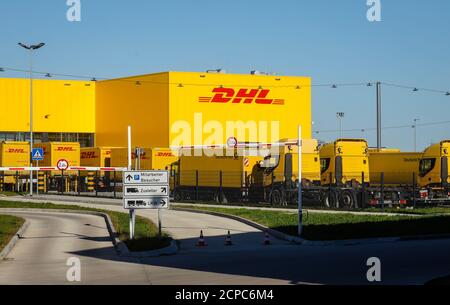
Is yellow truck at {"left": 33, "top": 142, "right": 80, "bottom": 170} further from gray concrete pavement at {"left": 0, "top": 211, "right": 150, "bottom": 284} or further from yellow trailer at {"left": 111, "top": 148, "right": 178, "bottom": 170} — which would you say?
gray concrete pavement at {"left": 0, "top": 211, "right": 150, "bottom": 284}

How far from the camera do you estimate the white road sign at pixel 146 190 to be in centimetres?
2489

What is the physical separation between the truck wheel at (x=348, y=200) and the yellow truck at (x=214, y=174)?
6.19 m

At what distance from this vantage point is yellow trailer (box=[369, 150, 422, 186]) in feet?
160

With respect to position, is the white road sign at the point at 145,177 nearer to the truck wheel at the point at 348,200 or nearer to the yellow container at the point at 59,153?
the truck wheel at the point at 348,200

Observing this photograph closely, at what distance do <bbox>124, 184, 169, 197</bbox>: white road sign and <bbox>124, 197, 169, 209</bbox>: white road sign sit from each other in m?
0.15

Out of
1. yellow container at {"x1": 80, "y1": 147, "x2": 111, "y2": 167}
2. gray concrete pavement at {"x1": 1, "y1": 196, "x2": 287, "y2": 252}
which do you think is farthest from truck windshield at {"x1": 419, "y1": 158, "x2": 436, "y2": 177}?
yellow container at {"x1": 80, "y1": 147, "x2": 111, "y2": 167}

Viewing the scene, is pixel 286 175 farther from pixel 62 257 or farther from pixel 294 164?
pixel 62 257

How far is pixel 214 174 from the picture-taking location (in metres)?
51.7

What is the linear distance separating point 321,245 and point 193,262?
5762 mm

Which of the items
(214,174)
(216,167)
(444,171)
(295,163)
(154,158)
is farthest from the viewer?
(154,158)

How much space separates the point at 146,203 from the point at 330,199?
2145cm

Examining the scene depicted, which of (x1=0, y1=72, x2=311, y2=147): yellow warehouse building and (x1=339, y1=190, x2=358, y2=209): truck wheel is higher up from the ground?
(x1=0, y1=72, x2=311, y2=147): yellow warehouse building

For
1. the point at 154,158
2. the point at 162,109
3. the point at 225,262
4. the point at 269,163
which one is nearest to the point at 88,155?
the point at 162,109
